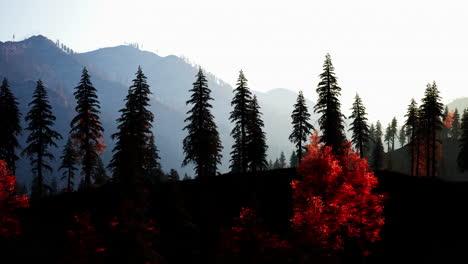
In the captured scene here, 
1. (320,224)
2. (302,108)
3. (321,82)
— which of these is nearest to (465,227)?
(320,224)

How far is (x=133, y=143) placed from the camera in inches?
698

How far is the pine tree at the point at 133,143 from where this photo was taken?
17234 mm

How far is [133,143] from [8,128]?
32035mm

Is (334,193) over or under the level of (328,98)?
under

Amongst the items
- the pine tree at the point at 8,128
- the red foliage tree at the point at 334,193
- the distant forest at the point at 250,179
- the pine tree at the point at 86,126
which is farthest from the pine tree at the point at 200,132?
the red foliage tree at the point at 334,193

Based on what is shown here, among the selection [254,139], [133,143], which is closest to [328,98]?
[254,139]

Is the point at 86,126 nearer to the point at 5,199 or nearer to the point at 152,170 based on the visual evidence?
the point at 5,199

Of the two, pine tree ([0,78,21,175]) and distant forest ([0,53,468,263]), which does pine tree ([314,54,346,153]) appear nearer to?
distant forest ([0,53,468,263])

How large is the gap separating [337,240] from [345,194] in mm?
3189

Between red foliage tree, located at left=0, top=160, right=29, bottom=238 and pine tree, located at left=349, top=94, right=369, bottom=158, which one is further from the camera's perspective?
pine tree, located at left=349, top=94, right=369, bottom=158

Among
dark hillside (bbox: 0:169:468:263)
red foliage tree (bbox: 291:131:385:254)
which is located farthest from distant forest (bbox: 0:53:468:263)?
dark hillside (bbox: 0:169:468:263)

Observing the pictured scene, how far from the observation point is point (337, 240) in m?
23.3

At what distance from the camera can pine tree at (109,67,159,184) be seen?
1723 centimetres

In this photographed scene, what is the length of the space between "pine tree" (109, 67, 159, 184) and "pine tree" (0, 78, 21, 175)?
1311cm
